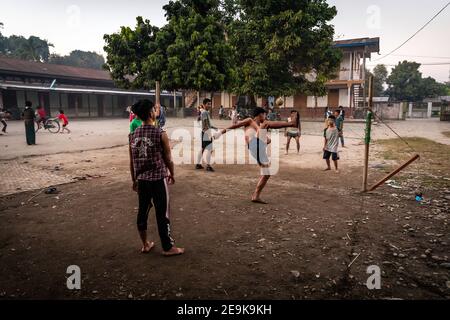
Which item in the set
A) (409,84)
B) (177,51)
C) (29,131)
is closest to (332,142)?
(177,51)

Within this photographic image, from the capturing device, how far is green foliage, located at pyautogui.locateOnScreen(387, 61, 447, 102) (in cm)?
5059

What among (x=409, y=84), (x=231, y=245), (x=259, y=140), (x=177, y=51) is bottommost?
(x=231, y=245)

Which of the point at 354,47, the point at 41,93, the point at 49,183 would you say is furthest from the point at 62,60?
the point at 49,183

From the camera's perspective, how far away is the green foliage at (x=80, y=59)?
212 ft

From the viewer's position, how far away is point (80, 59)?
75.1 meters

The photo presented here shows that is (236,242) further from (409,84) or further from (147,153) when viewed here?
(409,84)

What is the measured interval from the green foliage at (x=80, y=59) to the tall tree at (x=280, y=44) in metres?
54.5

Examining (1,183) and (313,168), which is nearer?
(1,183)

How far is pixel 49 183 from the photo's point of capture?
6.75 meters

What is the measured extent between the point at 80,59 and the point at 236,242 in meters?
83.3

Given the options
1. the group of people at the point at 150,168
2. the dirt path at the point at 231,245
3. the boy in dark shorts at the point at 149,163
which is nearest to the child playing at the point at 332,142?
the dirt path at the point at 231,245

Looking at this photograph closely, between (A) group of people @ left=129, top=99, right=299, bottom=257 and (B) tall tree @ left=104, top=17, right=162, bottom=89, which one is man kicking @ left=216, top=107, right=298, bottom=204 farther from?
(B) tall tree @ left=104, top=17, right=162, bottom=89
